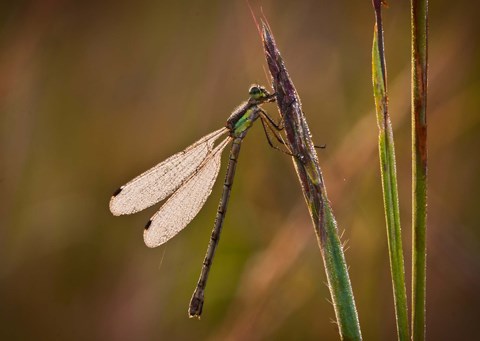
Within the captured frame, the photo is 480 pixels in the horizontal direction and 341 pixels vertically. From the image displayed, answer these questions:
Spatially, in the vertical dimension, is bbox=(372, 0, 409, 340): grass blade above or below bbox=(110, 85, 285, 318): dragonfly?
below

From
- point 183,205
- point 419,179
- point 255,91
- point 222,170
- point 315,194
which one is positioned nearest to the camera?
point 419,179

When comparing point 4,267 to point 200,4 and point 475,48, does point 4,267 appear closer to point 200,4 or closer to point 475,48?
point 200,4

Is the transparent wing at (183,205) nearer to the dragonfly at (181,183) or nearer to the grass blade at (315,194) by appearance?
the dragonfly at (181,183)

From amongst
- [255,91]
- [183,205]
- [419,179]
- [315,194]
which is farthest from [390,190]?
[183,205]

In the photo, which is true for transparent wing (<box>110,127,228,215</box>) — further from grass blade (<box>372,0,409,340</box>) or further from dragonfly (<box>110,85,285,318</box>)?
grass blade (<box>372,0,409,340</box>)

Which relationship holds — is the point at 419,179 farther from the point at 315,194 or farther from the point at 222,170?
the point at 222,170

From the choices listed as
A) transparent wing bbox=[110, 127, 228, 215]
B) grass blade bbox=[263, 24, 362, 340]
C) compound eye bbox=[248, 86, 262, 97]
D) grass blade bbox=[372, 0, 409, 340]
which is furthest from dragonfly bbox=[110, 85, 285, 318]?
grass blade bbox=[372, 0, 409, 340]

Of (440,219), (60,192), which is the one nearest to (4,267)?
(60,192)
